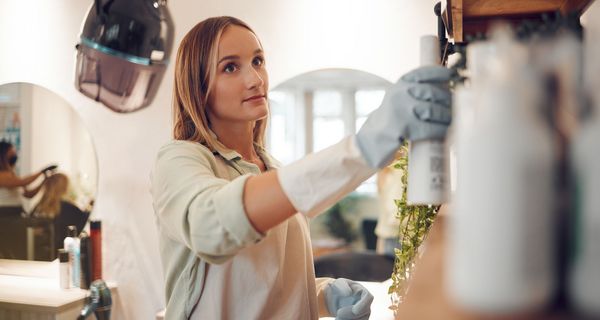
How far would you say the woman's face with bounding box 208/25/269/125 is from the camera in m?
1.40

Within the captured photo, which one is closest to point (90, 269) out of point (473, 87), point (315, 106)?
point (473, 87)

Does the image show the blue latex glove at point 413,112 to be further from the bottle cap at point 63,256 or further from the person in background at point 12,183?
the person in background at point 12,183

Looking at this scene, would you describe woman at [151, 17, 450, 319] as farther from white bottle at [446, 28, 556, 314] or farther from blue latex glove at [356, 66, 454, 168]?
white bottle at [446, 28, 556, 314]

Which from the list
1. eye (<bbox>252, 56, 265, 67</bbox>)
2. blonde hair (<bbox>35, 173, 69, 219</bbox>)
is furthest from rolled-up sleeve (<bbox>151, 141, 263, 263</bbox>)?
blonde hair (<bbox>35, 173, 69, 219</bbox>)

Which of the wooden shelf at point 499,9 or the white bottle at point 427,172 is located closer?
the white bottle at point 427,172

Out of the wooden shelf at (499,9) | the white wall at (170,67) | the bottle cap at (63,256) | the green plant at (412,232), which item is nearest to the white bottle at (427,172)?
the wooden shelf at (499,9)

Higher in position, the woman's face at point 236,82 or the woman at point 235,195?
the woman's face at point 236,82

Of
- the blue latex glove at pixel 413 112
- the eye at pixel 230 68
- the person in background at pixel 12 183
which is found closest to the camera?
the blue latex glove at pixel 413 112

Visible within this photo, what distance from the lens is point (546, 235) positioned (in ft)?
1.12

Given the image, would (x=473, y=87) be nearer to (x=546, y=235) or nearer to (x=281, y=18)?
(x=546, y=235)

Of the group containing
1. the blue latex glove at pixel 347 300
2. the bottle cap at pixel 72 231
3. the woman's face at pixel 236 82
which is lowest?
the blue latex glove at pixel 347 300

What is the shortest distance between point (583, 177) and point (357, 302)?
3.90 ft

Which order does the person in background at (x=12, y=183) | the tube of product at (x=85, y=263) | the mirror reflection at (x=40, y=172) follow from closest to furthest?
the tube of product at (x=85, y=263) → the mirror reflection at (x=40, y=172) → the person in background at (x=12, y=183)

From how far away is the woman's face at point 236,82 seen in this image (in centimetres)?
140
